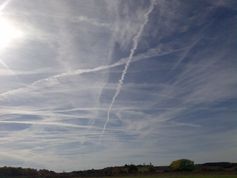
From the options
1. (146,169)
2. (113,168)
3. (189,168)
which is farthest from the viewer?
(113,168)

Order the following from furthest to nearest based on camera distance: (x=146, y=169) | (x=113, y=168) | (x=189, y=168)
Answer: (x=113, y=168) → (x=146, y=169) → (x=189, y=168)

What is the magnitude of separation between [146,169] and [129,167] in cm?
723

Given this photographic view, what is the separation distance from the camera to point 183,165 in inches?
4877

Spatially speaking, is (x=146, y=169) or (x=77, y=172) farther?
(x=77, y=172)

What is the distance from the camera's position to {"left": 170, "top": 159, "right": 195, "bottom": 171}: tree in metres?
122

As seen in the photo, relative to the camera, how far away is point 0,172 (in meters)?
134

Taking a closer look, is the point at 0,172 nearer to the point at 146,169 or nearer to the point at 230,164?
the point at 146,169

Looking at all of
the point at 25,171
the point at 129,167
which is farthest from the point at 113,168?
the point at 25,171

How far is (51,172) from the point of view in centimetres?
15050

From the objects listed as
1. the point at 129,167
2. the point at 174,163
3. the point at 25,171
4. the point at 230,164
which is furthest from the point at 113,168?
the point at 230,164

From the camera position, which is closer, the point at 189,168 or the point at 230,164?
the point at 189,168

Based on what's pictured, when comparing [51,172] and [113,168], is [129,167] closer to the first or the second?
[113,168]

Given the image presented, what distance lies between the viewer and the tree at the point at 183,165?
12205cm

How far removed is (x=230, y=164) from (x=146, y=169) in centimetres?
3246
